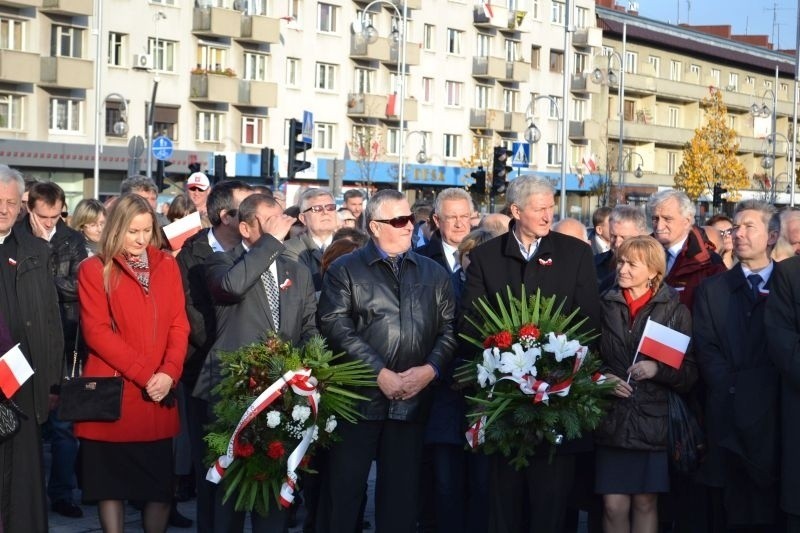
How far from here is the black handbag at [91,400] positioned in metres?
7.68

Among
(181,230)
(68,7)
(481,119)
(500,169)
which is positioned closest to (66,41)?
(68,7)

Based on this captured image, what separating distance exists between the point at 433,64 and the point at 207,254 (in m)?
63.5

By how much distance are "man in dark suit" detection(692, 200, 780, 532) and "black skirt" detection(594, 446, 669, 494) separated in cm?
30

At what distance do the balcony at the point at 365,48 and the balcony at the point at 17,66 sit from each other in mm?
18847

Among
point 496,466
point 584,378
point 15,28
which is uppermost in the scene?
point 15,28

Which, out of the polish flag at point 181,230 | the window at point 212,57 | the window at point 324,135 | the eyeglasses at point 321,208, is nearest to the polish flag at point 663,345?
the polish flag at point 181,230

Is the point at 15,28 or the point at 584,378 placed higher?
the point at 15,28

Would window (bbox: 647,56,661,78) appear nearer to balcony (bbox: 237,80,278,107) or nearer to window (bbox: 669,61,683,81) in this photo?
window (bbox: 669,61,683,81)

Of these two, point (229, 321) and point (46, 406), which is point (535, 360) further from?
point (46, 406)

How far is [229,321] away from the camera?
8156 mm

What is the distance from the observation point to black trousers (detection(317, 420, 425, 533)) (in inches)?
314

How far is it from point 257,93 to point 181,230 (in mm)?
51187

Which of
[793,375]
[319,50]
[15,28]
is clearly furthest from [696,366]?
[319,50]

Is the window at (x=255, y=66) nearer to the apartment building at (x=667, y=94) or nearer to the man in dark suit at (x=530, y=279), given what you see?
the apartment building at (x=667, y=94)
